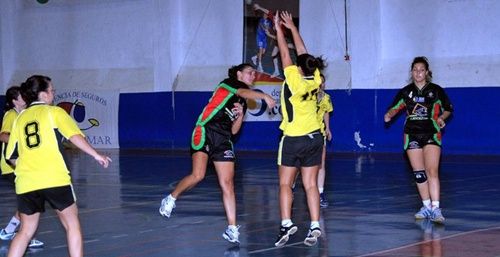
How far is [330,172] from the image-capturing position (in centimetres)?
1973

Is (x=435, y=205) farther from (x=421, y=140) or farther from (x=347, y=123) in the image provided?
(x=347, y=123)

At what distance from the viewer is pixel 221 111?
37.6 feet

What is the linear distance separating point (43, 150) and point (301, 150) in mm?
3106

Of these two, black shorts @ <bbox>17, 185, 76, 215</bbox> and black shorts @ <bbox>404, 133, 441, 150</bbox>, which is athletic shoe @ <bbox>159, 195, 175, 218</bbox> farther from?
black shorts @ <bbox>17, 185, 76, 215</bbox>

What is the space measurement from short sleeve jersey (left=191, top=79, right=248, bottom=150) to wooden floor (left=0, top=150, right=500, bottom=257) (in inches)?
47.9

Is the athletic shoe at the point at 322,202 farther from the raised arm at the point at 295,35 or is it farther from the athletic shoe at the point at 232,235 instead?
the raised arm at the point at 295,35

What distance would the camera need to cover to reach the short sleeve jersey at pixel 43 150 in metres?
8.33

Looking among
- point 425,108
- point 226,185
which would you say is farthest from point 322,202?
point 226,185

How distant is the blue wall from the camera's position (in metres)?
23.5

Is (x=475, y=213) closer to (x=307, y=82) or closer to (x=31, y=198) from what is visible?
(x=307, y=82)

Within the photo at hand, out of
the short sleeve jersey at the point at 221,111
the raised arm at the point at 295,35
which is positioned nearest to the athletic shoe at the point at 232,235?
the short sleeve jersey at the point at 221,111

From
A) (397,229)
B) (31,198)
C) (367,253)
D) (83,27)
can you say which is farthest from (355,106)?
(31,198)

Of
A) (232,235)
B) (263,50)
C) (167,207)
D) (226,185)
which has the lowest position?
(232,235)

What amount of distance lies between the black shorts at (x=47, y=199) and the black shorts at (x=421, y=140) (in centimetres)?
532
